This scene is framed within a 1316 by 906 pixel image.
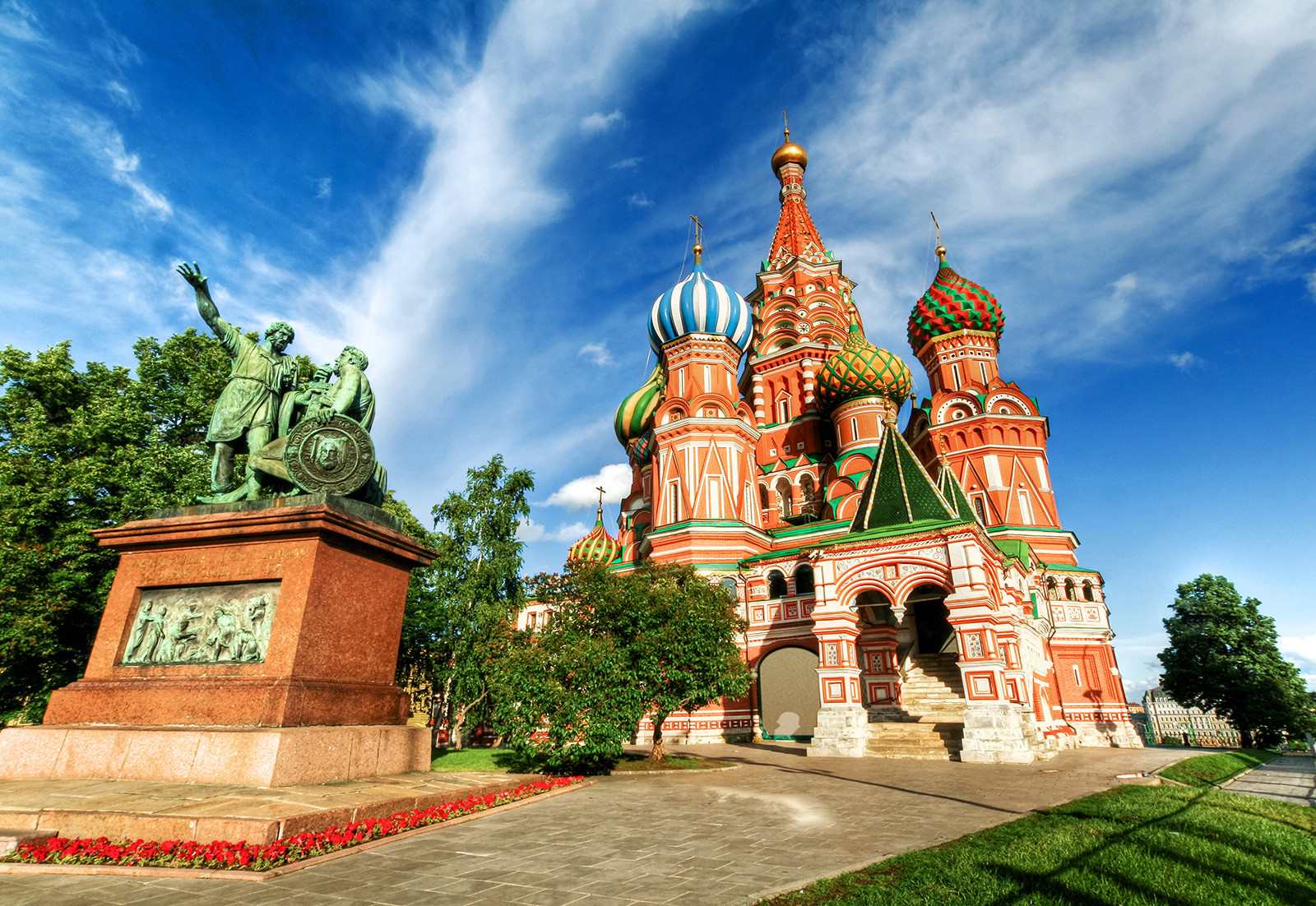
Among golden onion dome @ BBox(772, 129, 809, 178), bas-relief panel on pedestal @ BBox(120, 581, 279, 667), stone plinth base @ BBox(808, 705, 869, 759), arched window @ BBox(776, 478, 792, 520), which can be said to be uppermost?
golden onion dome @ BBox(772, 129, 809, 178)

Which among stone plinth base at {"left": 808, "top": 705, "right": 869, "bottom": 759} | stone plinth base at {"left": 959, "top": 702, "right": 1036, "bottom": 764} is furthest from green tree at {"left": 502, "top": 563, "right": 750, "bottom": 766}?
stone plinth base at {"left": 959, "top": 702, "right": 1036, "bottom": 764}

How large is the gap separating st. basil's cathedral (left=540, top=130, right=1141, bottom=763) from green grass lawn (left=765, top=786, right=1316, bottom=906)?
8291mm

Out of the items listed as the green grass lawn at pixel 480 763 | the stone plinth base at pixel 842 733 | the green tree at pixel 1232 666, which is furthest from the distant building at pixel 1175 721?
the green grass lawn at pixel 480 763

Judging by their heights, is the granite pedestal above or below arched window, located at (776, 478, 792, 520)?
below

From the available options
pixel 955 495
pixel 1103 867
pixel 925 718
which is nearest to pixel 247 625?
pixel 1103 867

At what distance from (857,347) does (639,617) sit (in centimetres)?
2203

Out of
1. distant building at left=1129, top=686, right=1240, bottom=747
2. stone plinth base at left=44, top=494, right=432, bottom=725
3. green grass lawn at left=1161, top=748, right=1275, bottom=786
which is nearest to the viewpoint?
stone plinth base at left=44, top=494, right=432, bottom=725

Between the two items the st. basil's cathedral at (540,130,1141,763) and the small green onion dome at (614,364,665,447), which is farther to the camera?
the small green onion dome at (614,364,665,447)

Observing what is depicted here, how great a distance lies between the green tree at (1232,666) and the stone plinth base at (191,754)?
35.7 meters

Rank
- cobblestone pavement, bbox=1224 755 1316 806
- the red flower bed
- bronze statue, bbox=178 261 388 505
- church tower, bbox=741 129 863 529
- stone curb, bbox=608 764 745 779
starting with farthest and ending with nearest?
church tower, bbox=741 129 863 529 → stone curb, bbox=608 764 745 779 → cobblestone pavement, bbox=1224 755 1316 806 → bronze statue, bbox=178 261 388 505 → the red flower bed

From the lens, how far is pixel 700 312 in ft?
101

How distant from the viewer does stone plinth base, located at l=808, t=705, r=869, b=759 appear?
15.7 m

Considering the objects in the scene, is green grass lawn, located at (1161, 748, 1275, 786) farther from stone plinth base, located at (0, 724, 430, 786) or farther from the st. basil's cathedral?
stone plinth base, located at (0, 724, 430, 786)

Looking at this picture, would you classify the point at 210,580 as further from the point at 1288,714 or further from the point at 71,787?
the point at 1288,714
